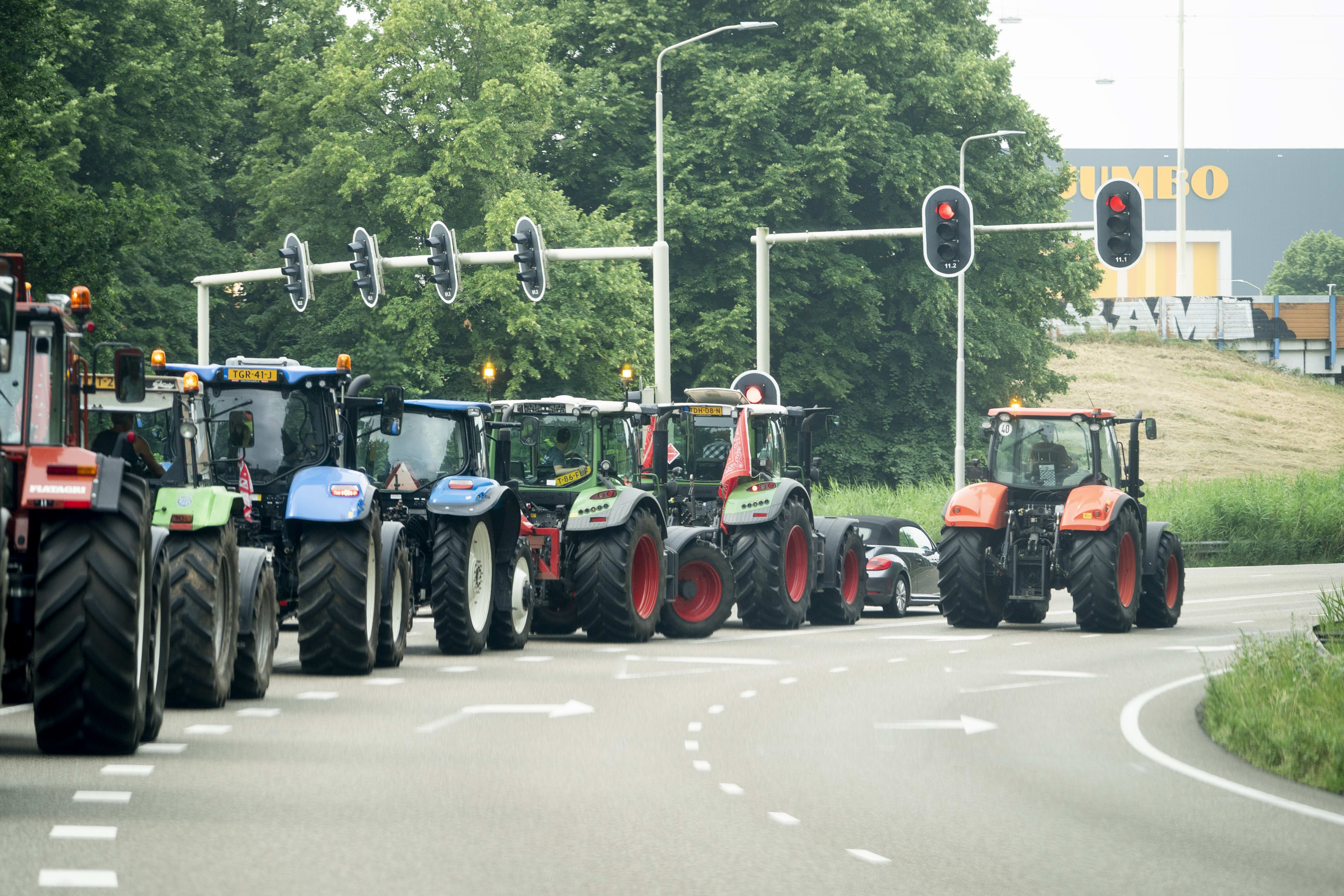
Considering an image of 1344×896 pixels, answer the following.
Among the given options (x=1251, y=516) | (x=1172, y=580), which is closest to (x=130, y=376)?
(x=1172, y=580)

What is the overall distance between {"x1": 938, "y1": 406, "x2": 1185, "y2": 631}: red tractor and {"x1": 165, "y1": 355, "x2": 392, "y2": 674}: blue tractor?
27.9ft

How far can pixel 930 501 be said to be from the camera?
4131cm

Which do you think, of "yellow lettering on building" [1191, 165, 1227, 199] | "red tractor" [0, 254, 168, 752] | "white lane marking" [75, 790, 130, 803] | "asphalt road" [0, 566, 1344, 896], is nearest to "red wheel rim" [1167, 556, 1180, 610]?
"asphalt road" [0, 566, 1344, 896]

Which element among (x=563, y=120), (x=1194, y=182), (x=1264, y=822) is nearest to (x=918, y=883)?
(x=1264, y=822)

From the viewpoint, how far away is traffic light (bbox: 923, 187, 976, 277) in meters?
25.6

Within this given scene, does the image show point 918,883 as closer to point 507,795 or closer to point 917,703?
point 507,795

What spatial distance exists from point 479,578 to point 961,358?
2552cm

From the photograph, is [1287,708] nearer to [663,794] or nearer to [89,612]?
[663,794]

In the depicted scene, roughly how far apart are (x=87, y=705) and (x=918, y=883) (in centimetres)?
503

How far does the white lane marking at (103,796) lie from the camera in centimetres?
936

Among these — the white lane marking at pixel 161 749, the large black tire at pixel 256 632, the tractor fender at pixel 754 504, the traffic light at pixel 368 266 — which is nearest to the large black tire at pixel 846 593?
the tractor fender at pixel 754 504

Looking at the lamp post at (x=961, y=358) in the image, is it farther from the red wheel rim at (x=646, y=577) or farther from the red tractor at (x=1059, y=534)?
the red wheel rim at (x=646, y=577)

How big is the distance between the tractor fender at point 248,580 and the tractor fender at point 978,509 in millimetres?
10367

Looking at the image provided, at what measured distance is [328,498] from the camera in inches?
623
